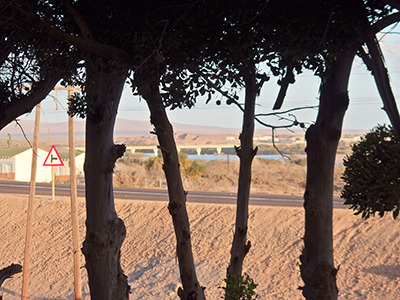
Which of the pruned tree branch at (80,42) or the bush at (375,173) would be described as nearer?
the bush at (375,173)

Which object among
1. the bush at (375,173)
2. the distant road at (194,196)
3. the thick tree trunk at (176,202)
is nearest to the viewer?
the bush at (375,173)

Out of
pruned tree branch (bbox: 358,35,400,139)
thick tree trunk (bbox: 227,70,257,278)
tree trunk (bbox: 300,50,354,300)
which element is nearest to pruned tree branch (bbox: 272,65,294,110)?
tree trunk (bbox: 300,50,354,300)

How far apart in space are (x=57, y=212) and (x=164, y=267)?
772 centimetres

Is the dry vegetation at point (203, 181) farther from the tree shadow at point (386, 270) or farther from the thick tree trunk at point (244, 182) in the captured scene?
the thick tree trunk at point (244, 182)

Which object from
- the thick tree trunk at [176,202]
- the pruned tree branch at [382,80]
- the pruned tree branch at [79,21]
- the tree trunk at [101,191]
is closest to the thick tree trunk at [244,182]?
the thick tree trunk at [176,202]

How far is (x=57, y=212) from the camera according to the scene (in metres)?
21.3

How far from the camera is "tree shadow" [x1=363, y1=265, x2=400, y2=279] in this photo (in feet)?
44.0

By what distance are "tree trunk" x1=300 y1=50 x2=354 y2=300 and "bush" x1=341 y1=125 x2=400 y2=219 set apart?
29 cm

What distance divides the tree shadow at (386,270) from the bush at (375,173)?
408 inches

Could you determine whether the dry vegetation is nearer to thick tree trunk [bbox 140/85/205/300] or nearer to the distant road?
the distant road

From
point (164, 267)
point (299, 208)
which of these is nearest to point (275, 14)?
point (164, 267)

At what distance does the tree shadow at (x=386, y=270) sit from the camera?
13.4m

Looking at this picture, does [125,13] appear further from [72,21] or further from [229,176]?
[229,176]

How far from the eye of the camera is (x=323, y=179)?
475cm
